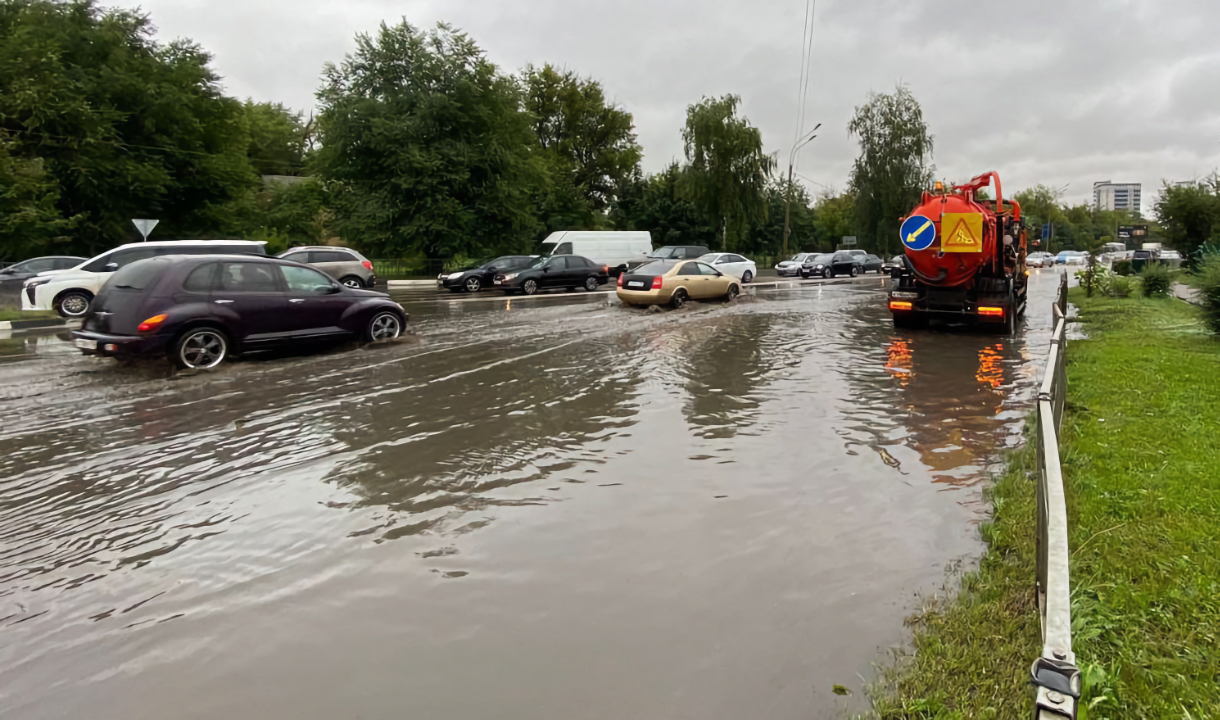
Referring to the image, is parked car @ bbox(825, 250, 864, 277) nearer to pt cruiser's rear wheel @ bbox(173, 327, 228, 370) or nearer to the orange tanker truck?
the orange tanker truck

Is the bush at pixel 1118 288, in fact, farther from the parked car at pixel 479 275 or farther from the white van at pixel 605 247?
the parked car at pixel 479 275

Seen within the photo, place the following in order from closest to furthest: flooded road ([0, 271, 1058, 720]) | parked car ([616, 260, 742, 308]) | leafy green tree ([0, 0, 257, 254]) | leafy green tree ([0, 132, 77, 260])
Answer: flooded road ([0, 271, 1058, 720]) → parked car ([616, 260, 742, 308]) → leafy green tree ([0, 132, 77, 260]) → leafy green tree ([0, 0, 257, 254])

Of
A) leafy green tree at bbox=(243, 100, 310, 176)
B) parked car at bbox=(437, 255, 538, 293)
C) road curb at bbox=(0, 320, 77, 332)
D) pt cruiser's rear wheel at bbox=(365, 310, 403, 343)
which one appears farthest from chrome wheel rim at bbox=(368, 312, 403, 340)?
leafy green tree at bbox=(243, 100, 310, 176)

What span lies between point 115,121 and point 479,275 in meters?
18.7

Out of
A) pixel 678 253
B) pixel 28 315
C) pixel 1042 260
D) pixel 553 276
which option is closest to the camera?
pixel 28 315

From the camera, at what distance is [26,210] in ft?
78.0

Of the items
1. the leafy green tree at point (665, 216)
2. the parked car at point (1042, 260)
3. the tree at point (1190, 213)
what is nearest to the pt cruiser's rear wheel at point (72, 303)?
the tree at point (1190, 213)

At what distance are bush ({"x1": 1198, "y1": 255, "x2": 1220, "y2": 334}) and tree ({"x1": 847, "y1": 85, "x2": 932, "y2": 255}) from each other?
1703 inches

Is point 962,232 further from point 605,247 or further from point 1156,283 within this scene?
point 605,247

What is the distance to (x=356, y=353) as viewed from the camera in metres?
12.0

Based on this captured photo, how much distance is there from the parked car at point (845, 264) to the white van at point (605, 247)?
11.8 m

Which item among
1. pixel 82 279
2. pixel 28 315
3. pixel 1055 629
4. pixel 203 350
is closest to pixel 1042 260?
pixel 82 279

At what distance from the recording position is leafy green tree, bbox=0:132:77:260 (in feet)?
74.3

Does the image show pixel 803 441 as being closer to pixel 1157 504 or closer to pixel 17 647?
pixel 1157 504
